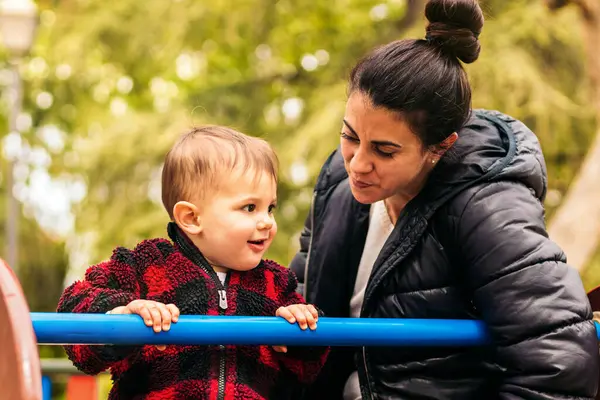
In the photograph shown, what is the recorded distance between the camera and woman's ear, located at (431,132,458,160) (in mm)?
2322

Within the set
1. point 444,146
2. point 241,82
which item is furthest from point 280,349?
point 241,82

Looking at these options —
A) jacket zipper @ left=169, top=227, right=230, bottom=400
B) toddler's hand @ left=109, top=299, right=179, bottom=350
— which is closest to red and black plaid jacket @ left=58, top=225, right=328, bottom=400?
jacket zipper @ left=169, top=227, right=230, bottom=400

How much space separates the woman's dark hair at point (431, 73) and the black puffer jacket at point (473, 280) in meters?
0.09

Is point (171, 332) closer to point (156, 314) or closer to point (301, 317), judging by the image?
point (156, 314)

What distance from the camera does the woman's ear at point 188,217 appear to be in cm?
217

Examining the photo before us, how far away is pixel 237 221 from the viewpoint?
2.14 metres

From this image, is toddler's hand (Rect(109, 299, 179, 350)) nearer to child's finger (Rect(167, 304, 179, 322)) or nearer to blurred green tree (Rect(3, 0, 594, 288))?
child's finger (Rect(167, 304, 179, 322))

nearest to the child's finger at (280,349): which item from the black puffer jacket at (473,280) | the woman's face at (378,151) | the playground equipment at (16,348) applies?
the black puffer jacket at (473,280)

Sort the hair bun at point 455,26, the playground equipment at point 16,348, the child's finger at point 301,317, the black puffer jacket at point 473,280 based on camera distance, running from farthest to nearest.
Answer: the hair bun at point 455,26, the black puffer jacket at point 473,280, the child's finger at point 301,317, the playground equipment at point 16,348

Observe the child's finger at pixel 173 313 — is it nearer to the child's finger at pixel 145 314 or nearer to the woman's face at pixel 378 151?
the child's finger at pixel 145 314

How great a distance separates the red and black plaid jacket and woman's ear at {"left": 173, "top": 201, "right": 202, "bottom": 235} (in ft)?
0.10

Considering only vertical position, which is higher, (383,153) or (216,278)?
(383,153)

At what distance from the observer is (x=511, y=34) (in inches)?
328

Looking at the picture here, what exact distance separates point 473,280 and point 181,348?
66cm
